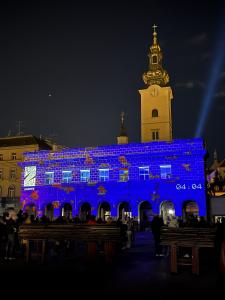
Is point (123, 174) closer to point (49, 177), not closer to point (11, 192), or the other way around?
point (49, 177)

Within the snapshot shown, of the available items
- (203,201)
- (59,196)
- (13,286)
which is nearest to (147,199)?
(203,201)

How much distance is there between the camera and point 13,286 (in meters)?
9.07

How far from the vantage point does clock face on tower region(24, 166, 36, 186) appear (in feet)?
144

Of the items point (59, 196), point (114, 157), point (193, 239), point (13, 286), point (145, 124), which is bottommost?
point (13, 286)

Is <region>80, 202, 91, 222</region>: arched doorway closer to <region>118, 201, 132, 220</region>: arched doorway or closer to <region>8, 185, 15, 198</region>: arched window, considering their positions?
<region>118, 201, 132, 220</region>: arched doorway

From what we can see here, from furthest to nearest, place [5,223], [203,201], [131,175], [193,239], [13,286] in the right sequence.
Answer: [131,175] < [203,201] < [5,223] < [193,239] < [13,286]

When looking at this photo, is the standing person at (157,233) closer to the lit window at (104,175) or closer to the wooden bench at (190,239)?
the wooden bench at (190,239)

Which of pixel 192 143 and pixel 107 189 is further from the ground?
pixel 192 143

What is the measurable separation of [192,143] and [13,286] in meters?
31.5

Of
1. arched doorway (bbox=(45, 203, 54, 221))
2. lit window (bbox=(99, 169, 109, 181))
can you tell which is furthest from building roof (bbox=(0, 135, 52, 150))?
lit window (bbox=(99, 169, 109, 181))

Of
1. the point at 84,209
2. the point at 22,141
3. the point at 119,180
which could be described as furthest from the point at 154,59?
the point at 84,209

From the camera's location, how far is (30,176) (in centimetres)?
4422

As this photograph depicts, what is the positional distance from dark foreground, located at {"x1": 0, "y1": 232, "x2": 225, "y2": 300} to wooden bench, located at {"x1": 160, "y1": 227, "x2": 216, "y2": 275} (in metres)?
0.46

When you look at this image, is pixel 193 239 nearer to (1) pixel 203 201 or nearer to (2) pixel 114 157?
(1) pixel 203 201
